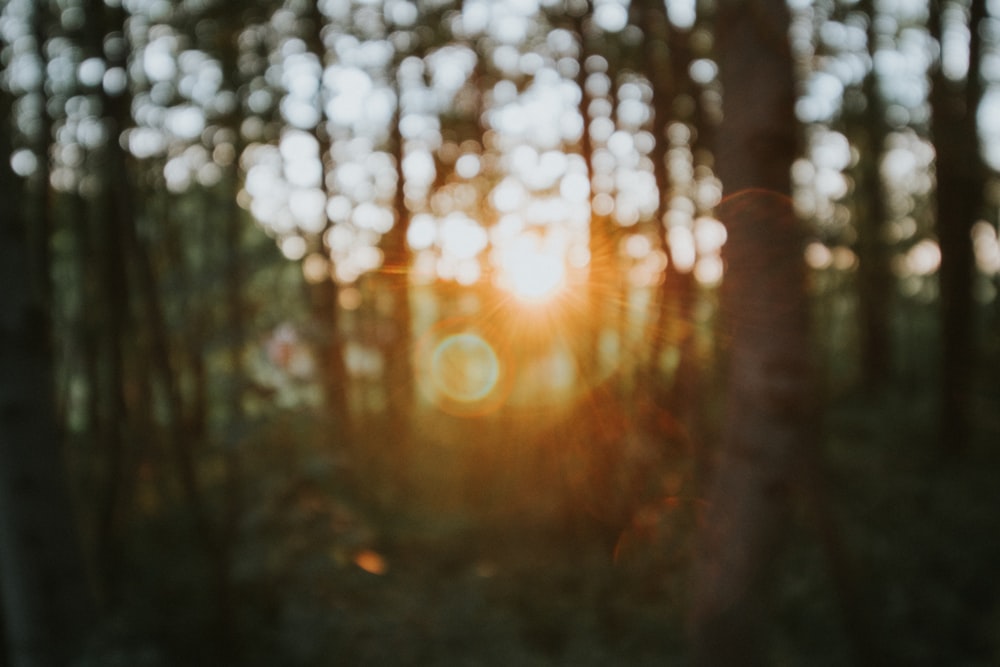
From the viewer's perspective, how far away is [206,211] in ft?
44.9

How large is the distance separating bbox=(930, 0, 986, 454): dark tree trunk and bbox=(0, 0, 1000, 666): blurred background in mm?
48

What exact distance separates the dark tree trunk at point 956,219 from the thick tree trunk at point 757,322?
717 centimetres

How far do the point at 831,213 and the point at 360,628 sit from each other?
17.6 m

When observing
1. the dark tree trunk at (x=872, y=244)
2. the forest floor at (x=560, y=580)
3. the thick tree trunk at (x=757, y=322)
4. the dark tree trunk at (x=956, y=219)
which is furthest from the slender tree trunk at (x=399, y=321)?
the dark tree trunk at (x=872, y=244)

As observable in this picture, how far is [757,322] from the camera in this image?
12.6ft

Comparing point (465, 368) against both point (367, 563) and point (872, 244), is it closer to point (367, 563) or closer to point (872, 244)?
point (872, 244)

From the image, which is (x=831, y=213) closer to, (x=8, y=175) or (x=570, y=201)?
(x=570, y=201)

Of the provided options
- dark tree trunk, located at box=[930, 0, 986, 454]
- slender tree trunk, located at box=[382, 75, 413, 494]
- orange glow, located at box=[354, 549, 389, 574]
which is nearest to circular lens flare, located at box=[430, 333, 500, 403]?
slender tree trunk, located at box=[382, 75, 413, 494]

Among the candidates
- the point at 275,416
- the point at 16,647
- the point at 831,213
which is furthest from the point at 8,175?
the point at 831,213

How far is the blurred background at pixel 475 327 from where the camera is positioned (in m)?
5.42

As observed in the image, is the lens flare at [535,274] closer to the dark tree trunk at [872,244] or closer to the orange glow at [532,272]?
the orange glow at [532,272]

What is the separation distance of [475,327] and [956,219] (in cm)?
1059

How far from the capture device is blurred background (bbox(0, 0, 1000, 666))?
542cm

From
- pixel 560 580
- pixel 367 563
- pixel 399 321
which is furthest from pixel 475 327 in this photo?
pixel 367 563
